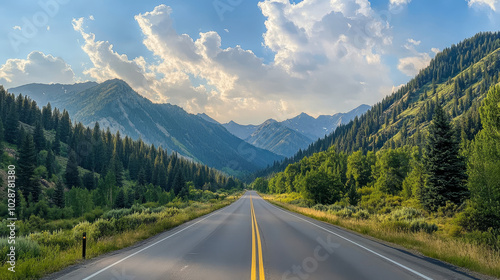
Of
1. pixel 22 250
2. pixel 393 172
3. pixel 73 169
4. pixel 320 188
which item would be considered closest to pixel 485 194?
pixel 22 250

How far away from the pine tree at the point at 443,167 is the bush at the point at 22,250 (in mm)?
34126

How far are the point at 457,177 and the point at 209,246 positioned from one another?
29.3 m

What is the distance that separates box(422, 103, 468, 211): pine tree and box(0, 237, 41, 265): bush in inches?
1344

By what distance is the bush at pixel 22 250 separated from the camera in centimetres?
835

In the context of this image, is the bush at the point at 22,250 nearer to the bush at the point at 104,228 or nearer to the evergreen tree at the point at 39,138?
the bush at the point at 104,228

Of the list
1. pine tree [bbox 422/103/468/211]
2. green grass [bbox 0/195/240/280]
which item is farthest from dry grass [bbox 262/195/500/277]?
pine tree [bbox 422/103/468/211]

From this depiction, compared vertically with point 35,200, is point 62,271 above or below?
above

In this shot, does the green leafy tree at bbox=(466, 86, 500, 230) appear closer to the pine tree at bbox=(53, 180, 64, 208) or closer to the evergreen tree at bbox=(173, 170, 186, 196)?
the pine tree at bbox=(53, 180, 64, 208)

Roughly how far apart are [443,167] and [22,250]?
3471cm

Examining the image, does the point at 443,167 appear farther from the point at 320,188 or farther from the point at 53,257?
the point at 53,257

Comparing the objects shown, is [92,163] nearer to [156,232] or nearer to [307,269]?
[156,232]

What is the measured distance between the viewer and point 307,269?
25.4 ft

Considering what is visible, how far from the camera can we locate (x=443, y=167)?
28438mm

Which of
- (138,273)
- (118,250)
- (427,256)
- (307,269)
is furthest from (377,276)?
(118,250)
